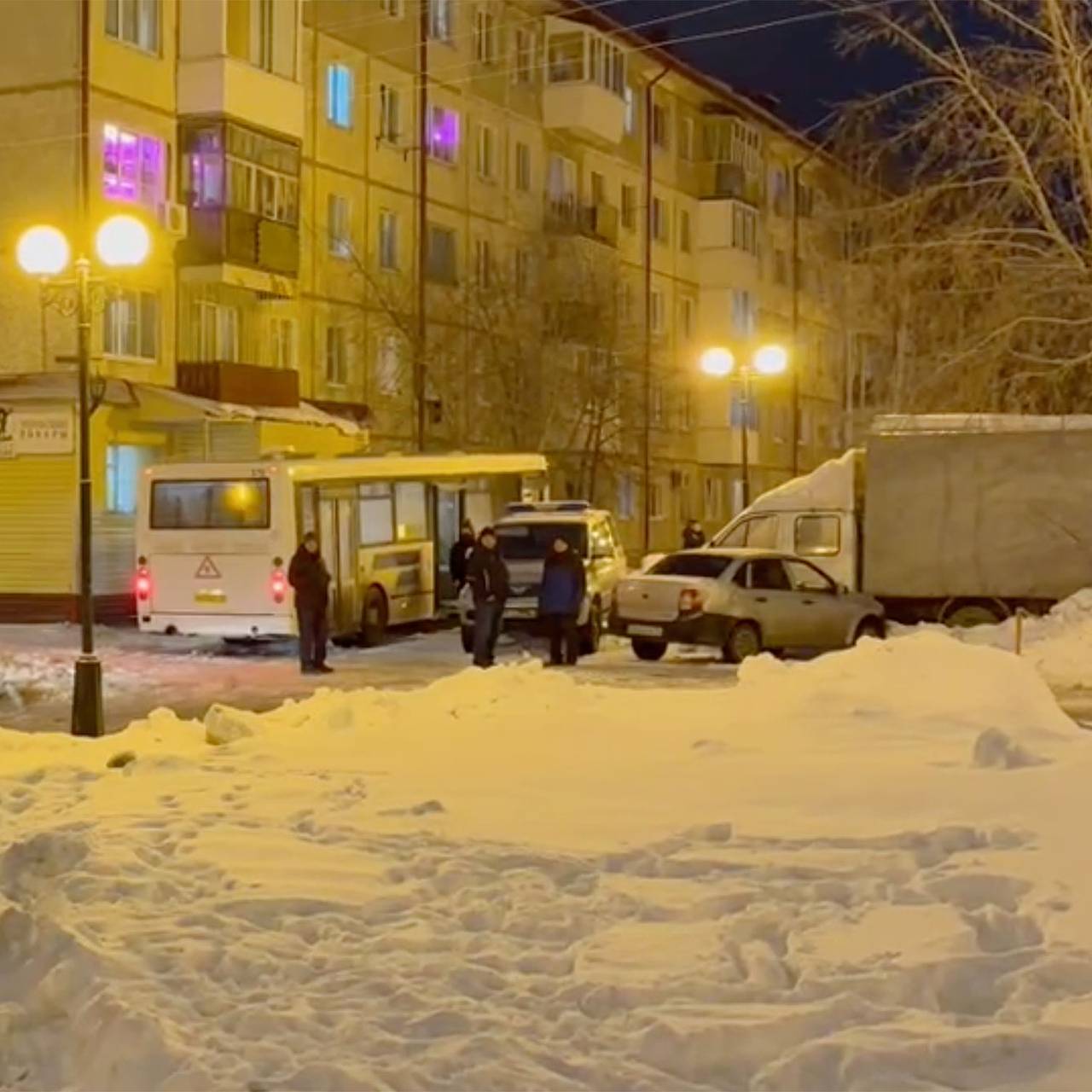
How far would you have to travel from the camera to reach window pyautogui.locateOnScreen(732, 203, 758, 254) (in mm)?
59031

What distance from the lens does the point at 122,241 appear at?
16.8m

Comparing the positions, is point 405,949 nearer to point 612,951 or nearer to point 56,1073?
point 612,951

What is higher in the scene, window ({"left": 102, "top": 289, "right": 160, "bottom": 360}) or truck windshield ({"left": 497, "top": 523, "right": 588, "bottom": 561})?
window ({"left": 102, "top": 289, "right": 160, "bottom": 360})

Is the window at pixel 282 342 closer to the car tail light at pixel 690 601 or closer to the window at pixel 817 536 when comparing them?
the window at pixel 817 536

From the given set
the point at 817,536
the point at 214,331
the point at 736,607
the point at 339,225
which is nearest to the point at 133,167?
the point at 214,331

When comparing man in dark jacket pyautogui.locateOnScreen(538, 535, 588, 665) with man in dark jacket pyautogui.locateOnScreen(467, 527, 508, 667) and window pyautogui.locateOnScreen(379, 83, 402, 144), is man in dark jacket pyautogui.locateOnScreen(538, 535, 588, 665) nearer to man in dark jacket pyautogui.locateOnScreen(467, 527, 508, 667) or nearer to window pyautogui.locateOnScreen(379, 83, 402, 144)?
man in dark jacket pyautogui.locateOnScreen(467, 527, 508, 667)

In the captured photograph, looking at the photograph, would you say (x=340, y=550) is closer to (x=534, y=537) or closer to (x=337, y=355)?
(x=534, y=537)

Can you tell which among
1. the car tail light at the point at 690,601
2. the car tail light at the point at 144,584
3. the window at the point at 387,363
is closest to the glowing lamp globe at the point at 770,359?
the car tail light at the point at 690,601

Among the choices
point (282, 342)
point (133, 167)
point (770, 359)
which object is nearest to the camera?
point (770, 359)

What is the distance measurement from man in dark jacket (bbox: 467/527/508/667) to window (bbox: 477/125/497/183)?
24026 mm

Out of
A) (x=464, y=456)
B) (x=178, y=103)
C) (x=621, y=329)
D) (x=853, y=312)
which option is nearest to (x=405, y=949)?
(x=464, y=456)

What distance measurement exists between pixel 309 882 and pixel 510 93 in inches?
1630

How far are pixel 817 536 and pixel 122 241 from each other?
1458 cm

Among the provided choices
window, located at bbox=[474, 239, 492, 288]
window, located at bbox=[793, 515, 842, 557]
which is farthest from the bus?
window, located at bbox=[474, 239, 492, 288]
